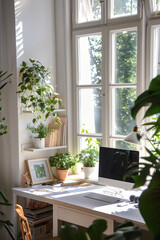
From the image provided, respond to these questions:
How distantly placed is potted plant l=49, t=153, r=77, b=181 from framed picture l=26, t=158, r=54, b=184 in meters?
0.07

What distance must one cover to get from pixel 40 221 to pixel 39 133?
0.91m

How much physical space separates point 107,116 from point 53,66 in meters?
0.87

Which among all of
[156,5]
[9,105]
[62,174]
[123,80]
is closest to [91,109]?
[123,80]

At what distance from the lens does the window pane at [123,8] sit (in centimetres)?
346

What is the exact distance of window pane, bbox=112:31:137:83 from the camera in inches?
137

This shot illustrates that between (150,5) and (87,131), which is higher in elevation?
(150,5)

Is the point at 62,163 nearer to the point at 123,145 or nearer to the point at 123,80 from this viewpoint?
the point at 123,145

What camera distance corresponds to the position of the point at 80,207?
2.86 metres

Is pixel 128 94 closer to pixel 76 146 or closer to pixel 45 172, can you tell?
pixel 76 146

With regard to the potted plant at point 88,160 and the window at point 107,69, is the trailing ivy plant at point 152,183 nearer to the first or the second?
the window at point 107,69

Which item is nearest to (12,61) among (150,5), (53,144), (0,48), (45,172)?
(0,48)

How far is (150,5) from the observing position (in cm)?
335

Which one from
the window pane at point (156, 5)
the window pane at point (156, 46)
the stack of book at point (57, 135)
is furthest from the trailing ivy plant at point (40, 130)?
the window pane at point (156, 5)

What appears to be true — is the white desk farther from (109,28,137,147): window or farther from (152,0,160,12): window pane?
→ (152,0,160,12): window pane
